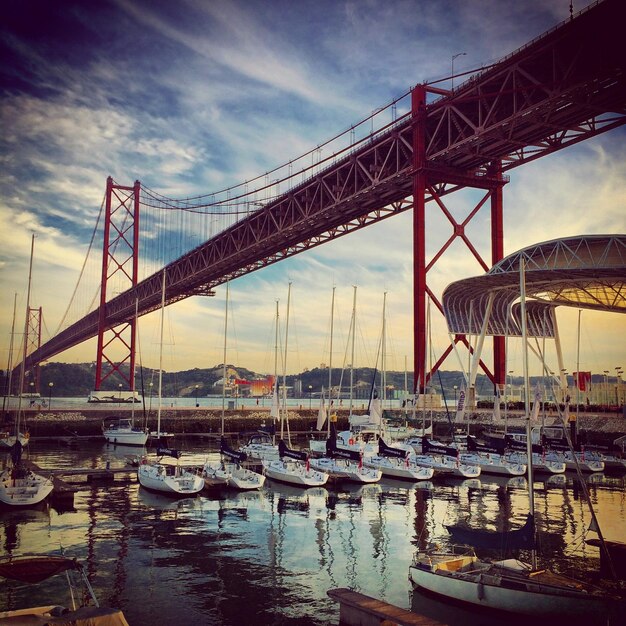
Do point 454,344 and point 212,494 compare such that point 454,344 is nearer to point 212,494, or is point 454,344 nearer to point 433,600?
point 212,494

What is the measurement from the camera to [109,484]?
28.4 metres

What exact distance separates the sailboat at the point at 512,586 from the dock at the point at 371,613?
88.1 inches

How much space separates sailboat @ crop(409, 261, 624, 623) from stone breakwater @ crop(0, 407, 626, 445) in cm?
3093

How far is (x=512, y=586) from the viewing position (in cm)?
1209

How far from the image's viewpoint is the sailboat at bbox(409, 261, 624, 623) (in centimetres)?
1135

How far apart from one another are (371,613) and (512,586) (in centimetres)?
343

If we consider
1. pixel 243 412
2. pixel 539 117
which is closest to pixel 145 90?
pixel 539 117

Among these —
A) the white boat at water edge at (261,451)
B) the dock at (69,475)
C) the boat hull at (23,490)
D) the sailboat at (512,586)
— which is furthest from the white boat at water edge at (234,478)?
the sailboat at (512,586)

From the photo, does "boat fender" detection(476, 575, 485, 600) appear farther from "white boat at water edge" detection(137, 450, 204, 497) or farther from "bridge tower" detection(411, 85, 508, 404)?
"bridge tower" detection(411, 85, 508, 404)

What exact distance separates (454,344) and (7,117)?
3537cm

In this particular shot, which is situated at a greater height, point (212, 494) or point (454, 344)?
point (454, 344)

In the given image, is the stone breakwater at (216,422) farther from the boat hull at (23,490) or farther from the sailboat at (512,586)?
the sailboat at (512,586)

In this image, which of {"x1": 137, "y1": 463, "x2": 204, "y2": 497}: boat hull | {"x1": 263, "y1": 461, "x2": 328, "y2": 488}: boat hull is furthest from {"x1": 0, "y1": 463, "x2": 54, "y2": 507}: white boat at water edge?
{"x1": 263, "y1": 461, "x2": 328, "y2": 488}: boat hull

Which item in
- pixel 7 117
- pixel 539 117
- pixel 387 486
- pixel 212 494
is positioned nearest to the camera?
pixel 7 117
